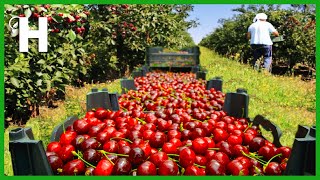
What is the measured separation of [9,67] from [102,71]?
17.3 feet

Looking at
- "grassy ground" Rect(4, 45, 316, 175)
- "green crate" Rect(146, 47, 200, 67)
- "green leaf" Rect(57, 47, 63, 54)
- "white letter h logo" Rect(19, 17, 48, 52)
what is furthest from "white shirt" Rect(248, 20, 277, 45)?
"white letter h logo" Rect(19, 17, 48, 52)

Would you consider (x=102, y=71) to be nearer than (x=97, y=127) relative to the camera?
No

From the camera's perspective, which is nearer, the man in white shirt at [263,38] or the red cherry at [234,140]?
the red cherry at [234,140]

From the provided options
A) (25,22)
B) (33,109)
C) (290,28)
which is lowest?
(33,109)

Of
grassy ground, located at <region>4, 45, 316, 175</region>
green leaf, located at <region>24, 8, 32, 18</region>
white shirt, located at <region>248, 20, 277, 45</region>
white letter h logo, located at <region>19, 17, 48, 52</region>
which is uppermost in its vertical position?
white shirt, located at <region>248, 20, 277, 45</region>

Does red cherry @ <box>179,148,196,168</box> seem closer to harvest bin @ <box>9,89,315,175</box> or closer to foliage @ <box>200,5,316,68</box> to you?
harvest bin @ <box>9,89,315,175</box>

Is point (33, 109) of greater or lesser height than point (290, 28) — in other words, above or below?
below

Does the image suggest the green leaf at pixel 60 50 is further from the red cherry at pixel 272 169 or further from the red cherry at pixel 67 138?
the red cherry at pixel 272 169

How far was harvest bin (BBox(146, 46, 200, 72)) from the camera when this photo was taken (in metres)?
7.02

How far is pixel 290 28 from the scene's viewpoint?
12547 millimetres

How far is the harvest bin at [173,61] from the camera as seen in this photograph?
702cm

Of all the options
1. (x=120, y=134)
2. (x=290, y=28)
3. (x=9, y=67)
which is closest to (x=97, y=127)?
(x=120, y=134)

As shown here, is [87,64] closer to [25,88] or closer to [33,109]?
[33,109]

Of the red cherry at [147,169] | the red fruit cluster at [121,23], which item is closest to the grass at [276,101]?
the red cherry at [147,169]
